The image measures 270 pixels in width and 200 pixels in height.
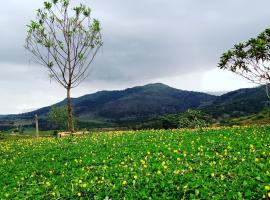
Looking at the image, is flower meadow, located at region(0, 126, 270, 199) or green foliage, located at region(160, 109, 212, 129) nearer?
flower meadow, located at region(0, 126, 270, 199)

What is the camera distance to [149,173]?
16453mm

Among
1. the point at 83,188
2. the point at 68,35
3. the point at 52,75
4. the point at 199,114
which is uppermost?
the point at 68,35

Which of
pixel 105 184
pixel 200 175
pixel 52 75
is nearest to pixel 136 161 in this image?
pixel 105 184

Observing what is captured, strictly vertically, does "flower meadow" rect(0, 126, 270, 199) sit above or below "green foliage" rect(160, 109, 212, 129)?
below

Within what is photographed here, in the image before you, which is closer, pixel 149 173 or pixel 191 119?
pixel 149 173

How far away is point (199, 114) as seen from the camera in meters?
54.5

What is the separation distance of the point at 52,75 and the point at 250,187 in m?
40.8

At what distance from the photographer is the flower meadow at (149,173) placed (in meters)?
13.7

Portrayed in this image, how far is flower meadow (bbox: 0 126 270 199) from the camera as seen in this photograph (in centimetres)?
1367

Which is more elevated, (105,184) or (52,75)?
(52,75)

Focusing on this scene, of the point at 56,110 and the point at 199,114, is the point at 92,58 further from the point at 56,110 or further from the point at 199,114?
the point at 56,110

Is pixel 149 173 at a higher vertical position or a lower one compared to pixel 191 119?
lower

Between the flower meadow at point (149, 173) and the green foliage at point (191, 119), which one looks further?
the green foliage at point (191, 119)

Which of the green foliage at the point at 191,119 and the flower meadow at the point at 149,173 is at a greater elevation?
the green foliage at the point at 191,119
